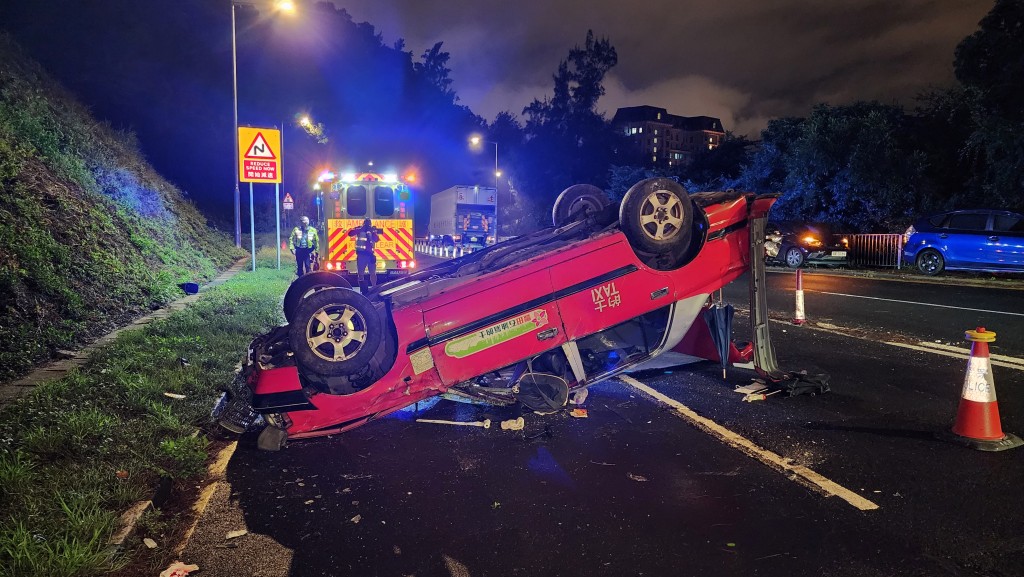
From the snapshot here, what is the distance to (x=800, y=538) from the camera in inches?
136

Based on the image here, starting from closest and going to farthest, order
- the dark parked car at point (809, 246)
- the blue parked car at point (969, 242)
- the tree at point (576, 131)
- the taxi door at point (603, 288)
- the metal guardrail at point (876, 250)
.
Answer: the taxi door at point (603, 288) → the blue parked car at point (969, 242) → the metal guardrail at point (876, 250) → the dark parked car at point (809, 246) → the tree at point (576, 131)

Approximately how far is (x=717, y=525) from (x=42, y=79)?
20684 millimetres

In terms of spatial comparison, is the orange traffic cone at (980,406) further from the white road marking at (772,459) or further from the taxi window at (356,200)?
the taxi window at (356,200)

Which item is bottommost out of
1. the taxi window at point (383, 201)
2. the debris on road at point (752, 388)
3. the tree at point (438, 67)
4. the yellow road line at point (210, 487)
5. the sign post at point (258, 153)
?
the yellow road line at point (210, 487)

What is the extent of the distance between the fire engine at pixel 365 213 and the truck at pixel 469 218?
61.3 feet

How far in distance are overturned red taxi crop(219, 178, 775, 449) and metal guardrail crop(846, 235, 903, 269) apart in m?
18.0

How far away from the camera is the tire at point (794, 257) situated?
21.8 meters

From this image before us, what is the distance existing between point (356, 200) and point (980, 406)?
13674 millimetres

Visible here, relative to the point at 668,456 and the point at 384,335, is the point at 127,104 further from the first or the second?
the point at 668,456

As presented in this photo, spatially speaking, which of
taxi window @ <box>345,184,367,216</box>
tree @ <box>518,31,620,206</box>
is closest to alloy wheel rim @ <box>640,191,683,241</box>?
taxi window @ <box>345,184,367,216</box>

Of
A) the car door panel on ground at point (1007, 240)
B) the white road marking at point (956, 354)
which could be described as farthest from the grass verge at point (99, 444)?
the car door panel on ground at point (1007, 240)

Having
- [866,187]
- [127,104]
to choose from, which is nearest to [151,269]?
[127,104]

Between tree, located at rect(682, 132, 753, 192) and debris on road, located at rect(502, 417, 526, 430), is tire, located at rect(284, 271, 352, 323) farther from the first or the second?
tree, located at rect(682, 132, 753, 192)

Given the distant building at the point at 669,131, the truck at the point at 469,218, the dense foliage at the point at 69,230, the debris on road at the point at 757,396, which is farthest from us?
the distant building at the point at 669,131
